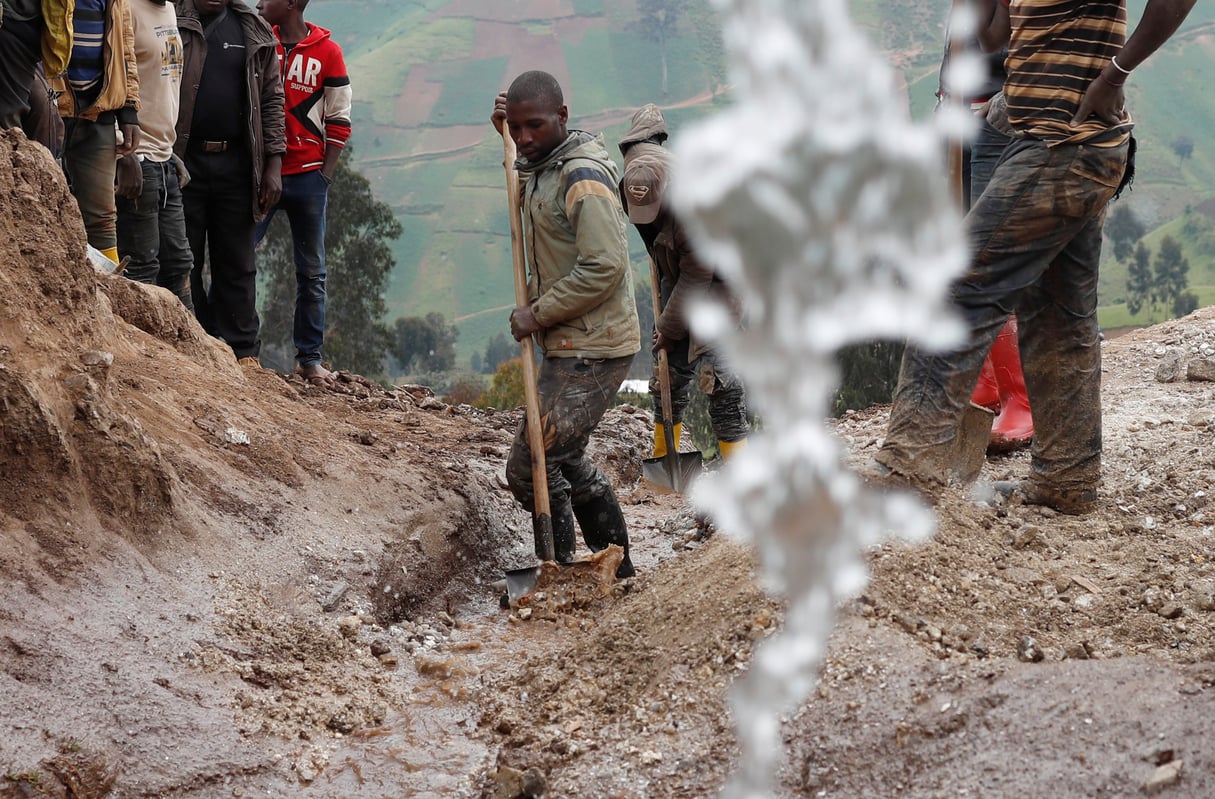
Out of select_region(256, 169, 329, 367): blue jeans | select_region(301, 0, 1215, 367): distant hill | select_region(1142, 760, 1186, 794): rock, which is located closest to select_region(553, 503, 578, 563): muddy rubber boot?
select_region(256, 169, 329, 367): blue jeans

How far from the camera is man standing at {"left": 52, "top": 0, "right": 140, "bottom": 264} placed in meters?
5.82

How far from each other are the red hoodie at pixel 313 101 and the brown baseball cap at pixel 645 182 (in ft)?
8.82

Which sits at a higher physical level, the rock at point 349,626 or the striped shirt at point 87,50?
the striped shirt at point 87,50

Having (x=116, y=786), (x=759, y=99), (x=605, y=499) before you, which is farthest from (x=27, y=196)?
(x=759, y=99)

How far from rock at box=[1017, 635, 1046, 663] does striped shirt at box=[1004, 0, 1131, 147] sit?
1.79 metres

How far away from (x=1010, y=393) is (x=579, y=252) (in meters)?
2.37

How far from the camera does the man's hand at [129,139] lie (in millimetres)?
6035

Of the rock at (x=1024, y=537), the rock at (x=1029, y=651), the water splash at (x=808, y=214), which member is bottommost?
the rock at (x=1029, y=651)

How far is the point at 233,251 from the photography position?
728 cm

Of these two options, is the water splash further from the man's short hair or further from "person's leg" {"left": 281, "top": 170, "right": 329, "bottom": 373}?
"person's leg" {"left": 281, "top": 170, "right": 329, "bottom": 373}

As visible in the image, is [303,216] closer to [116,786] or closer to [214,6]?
[214,6]

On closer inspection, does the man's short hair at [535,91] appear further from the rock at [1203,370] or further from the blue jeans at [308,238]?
the rock at [1203,370]

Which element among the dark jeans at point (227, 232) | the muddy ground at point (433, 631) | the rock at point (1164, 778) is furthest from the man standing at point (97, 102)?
the rock at point (1164, 778)

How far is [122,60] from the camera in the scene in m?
5.92
